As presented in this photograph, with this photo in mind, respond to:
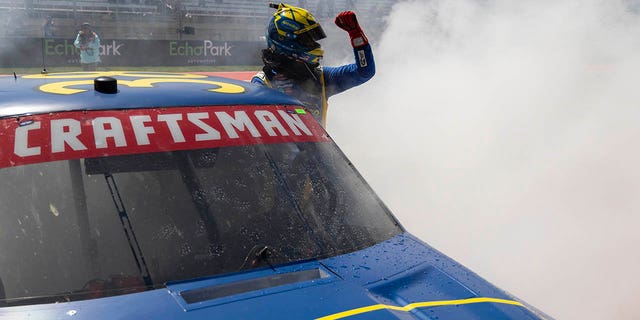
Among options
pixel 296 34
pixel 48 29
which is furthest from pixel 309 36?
pixel 48 29

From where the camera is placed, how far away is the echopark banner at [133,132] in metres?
2.06

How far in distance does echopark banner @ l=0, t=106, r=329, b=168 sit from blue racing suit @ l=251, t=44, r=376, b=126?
1.46 m

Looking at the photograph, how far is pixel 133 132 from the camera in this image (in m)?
2.19

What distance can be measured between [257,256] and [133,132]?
0.57 m

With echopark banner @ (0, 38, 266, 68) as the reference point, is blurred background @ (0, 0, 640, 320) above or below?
below

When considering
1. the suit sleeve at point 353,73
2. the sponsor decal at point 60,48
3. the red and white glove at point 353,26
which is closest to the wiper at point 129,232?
Answer: the suit sleeve at point 353,73

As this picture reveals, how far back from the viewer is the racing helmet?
12.9 ft

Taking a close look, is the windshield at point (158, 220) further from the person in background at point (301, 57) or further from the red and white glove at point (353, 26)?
the red and white glove at point (353, 26)

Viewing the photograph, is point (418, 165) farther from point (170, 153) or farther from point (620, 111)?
point (170, 153)

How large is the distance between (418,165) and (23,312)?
6509 mm

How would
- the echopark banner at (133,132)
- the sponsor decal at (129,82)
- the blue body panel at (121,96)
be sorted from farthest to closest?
the sponsor decal at (129,82)
the blue body panel at (121,96)
the echopark banner at (133,132)

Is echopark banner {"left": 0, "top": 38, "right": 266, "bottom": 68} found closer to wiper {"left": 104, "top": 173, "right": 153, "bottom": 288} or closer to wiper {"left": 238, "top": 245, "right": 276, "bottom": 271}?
wiper {"left": 104, "top": 173, "right": 153, "bottom": 288}

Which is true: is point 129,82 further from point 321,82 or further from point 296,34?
point 321,82

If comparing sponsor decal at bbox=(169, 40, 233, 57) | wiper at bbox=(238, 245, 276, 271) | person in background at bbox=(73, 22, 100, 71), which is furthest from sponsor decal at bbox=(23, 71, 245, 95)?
sponsor decal at bbox=(169, 40, 233, 57)
